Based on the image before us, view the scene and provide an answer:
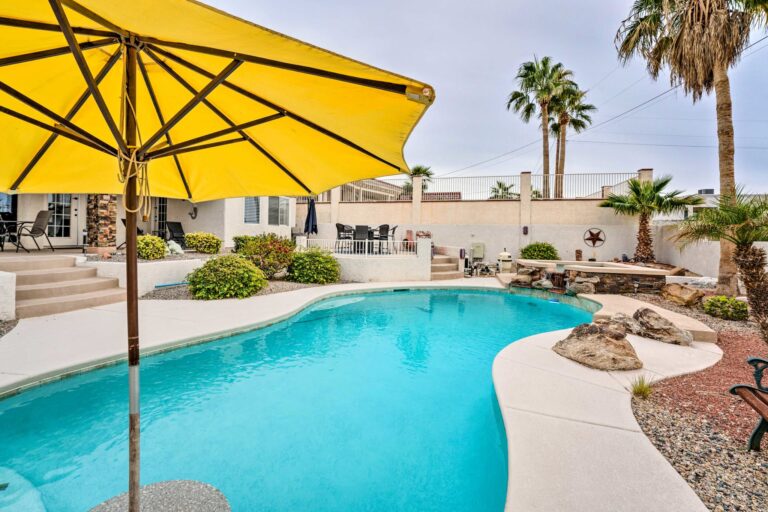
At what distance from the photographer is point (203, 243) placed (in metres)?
12.3

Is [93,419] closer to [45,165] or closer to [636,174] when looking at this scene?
[45,165]

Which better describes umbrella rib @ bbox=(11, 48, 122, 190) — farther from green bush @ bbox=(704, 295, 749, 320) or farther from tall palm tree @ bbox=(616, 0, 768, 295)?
tall palm tree @ bbox=(616, 0, 768, 295)

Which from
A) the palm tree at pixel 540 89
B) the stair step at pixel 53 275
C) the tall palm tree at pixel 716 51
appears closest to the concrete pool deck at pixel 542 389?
the stair step at pixel 53 275

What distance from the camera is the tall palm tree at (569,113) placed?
18922mm

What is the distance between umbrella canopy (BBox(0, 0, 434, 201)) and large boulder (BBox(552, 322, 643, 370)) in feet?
12.3

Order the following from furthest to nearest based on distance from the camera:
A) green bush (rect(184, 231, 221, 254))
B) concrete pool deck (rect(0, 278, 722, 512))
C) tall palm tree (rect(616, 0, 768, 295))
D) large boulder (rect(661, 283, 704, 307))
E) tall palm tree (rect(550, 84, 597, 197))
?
tall palm tree (rect(550, 84, 597, 197))
green bush (rect(184, 231, 221, 254))
tall palm tree (rect(616, 0, 768, 295))
large boulder (rect(661, 283, 704, 307))
concrete pool deck (rect(0, 278, 722, 512))

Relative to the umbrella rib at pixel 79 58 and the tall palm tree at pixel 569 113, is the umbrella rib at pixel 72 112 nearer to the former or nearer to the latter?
the umbrella rib at pixel 79 58

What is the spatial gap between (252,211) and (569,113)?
17.1 meters

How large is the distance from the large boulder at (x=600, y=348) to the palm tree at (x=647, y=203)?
11967 mm

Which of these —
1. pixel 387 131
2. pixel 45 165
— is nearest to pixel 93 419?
pixel 45 165

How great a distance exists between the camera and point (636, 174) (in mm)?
16016

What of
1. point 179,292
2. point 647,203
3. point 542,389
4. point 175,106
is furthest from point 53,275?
point 647,203

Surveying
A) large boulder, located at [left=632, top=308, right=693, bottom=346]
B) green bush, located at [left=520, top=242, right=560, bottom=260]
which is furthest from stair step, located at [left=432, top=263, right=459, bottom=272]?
large boulder, located at [left=632, top=308, right=693, bottom=346]

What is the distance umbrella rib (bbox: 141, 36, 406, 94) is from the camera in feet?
5.50
